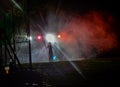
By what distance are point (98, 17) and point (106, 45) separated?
191 inches

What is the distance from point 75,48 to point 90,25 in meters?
4.58

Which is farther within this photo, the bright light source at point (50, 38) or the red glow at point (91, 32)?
the red glow at point (91, 32)

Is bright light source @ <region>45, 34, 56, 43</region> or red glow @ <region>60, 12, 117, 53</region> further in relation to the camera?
red glow @ <region>60, 12, 117, 53</region>

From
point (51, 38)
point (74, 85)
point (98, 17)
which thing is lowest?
point (74, 85)

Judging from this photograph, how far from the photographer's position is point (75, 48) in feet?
146

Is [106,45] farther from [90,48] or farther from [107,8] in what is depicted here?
[107,8]

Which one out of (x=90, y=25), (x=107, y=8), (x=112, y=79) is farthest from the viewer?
(x=90, y=25)

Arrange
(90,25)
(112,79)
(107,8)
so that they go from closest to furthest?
(112,79) → (107,8) → (90,25)

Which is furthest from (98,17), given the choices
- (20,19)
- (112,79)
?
(112,79)

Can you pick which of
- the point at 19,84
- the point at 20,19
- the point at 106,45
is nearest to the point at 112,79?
the point at 19,84

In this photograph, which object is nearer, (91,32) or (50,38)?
(50,38)

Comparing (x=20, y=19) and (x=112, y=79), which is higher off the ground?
(x=20, y=19)

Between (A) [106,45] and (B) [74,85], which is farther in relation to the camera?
A: (A) [106,45]

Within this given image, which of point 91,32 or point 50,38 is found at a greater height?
point 91,32
